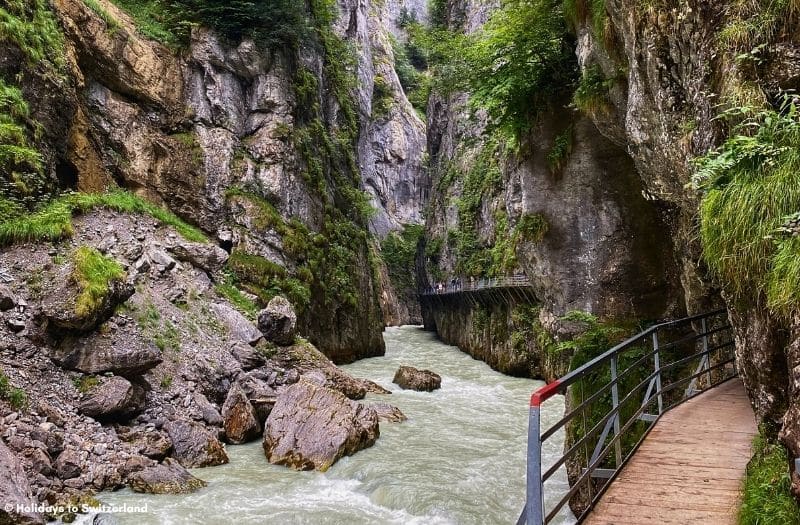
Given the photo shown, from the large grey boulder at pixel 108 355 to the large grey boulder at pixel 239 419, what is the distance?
1.76 m

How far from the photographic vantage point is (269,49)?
21.1 meters

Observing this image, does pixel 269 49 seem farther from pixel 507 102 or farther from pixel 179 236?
pixel 507 102

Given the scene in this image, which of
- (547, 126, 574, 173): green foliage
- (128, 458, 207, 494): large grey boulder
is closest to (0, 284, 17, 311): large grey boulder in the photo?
(128, 458, 207, 494): large grey boulder

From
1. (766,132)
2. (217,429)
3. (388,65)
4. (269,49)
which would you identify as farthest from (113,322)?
(388,65)

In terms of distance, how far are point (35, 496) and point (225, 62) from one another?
1770 centimetres

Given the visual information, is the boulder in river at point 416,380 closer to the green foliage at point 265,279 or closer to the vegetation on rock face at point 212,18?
the green foliage at point 265,279

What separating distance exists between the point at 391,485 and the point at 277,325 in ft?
25.1

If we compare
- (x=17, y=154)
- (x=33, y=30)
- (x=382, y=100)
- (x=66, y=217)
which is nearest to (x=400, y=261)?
(x=382, y=100)

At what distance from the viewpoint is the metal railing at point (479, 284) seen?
20438 millimetres

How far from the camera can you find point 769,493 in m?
3.38

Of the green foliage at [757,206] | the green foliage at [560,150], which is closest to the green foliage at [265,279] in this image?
the green foliage at [560,150]

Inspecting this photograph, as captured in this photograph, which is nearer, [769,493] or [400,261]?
[769,493]

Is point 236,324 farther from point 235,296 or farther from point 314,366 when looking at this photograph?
point 314,366

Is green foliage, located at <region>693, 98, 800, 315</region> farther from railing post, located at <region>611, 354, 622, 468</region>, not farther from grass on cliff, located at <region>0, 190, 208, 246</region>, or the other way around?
grass on cliff, located at <region>0, 190, 208, 246</region>
